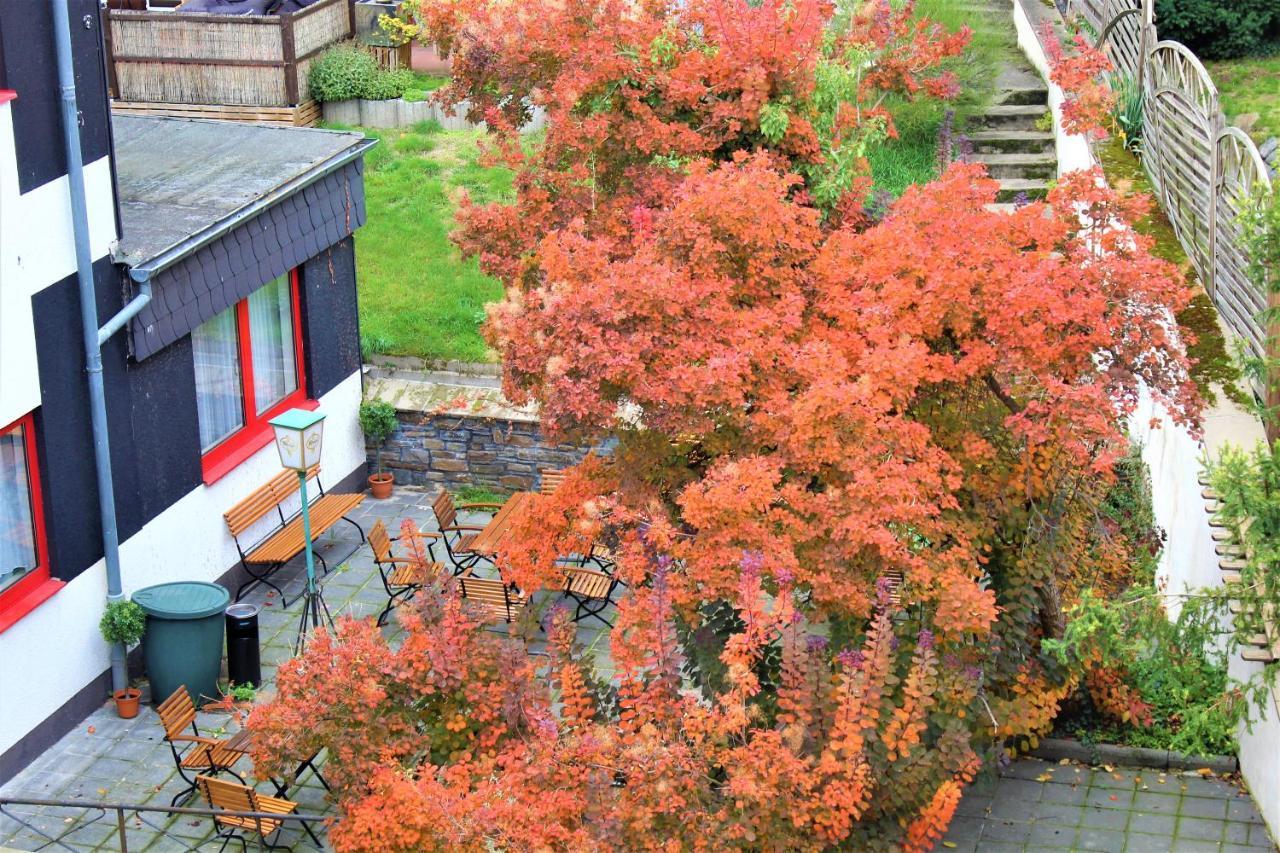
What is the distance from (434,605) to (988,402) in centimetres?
356

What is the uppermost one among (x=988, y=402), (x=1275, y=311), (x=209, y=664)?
(x=1275, y=311)

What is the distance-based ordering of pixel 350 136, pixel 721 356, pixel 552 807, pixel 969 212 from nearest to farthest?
1. pixel 552 807
2. pixel 721 356
3. pixel 969 212
4. pixel 350 136

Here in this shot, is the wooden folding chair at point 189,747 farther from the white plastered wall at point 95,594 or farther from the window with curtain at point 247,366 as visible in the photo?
the window with curtain at point 247,366

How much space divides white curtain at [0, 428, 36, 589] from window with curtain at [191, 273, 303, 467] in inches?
83.6

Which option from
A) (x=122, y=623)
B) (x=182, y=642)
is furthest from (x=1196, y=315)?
(x=122, y=623)

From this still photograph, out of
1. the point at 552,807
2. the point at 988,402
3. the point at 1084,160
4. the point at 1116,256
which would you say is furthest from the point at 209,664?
the point at 1084,160

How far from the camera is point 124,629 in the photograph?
11.8m

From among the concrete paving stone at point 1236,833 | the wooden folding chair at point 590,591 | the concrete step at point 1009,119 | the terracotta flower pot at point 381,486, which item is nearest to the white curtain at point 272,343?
the terracotta flower pot at point 381,486

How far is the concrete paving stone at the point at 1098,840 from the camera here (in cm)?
1018

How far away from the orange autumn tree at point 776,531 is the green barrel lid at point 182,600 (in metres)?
2.74

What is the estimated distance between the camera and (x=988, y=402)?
9805 millimetres

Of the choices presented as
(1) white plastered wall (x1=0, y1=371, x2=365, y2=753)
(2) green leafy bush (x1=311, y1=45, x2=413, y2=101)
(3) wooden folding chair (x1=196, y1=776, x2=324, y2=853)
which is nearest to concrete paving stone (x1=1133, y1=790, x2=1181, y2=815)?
(3) wooden folding chair (x1=196, y1=776, x2=324, y2=853)

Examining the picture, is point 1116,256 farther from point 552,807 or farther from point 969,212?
point 552,807

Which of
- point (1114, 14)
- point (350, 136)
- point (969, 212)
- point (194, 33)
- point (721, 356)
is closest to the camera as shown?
point (721, 356)
